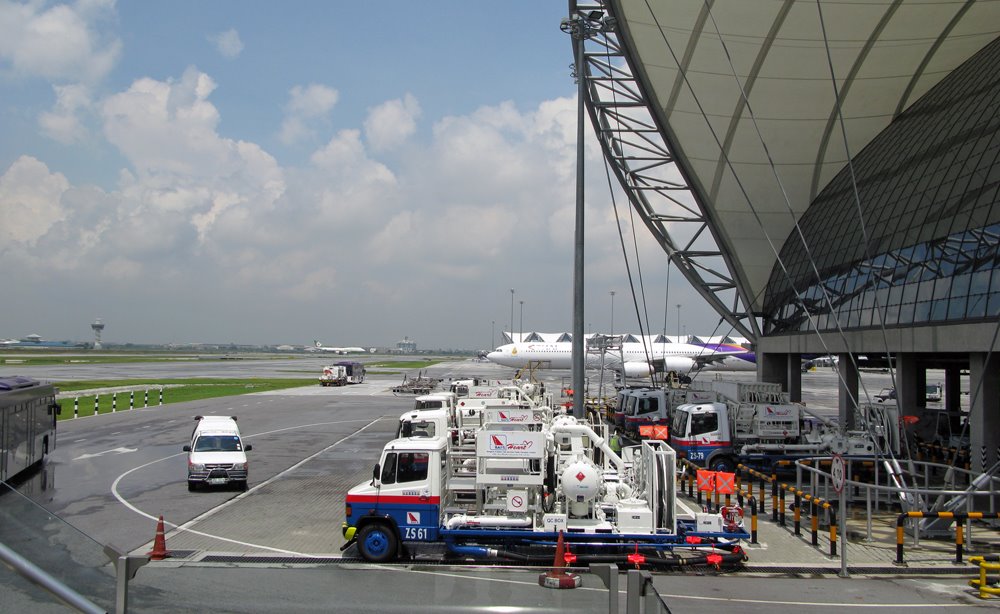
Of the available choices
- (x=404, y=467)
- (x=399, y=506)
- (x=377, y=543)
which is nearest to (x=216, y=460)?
(x=377, y=543)

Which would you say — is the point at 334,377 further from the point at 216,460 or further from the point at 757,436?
the point at 757,436

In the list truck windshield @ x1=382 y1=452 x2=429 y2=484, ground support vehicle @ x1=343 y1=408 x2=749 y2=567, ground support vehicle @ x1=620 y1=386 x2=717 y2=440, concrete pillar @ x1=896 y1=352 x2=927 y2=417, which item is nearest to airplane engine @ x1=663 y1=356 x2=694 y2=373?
ground support vehicle @ x1=620 y1=386 x2=717 y2=440

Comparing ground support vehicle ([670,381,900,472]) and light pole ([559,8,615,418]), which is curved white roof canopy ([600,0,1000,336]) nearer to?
light pole ([559,8,615,418])

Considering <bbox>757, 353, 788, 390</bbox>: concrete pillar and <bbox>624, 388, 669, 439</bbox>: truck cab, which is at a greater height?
<bbox>757, 353, 788, 390</bbox>: concrete pillar

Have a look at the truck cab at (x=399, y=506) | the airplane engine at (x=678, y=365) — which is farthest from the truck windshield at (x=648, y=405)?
the airplane engine at (x=678, y=365)

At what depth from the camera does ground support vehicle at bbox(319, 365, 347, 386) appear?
7236cm

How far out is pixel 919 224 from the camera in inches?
1139

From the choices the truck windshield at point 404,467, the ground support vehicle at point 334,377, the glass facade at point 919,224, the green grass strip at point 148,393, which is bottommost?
the green grass strip at point 148,393

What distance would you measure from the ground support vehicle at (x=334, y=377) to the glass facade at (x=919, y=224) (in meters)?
43.0

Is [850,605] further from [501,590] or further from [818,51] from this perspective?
[818,51]

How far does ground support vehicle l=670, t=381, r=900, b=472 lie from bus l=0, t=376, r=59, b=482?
19.2 meters

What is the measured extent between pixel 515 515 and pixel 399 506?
6.82 ft

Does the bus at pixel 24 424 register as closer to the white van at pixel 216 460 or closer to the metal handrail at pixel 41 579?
the white van at pixel 216 460

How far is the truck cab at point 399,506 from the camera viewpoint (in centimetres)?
1379
